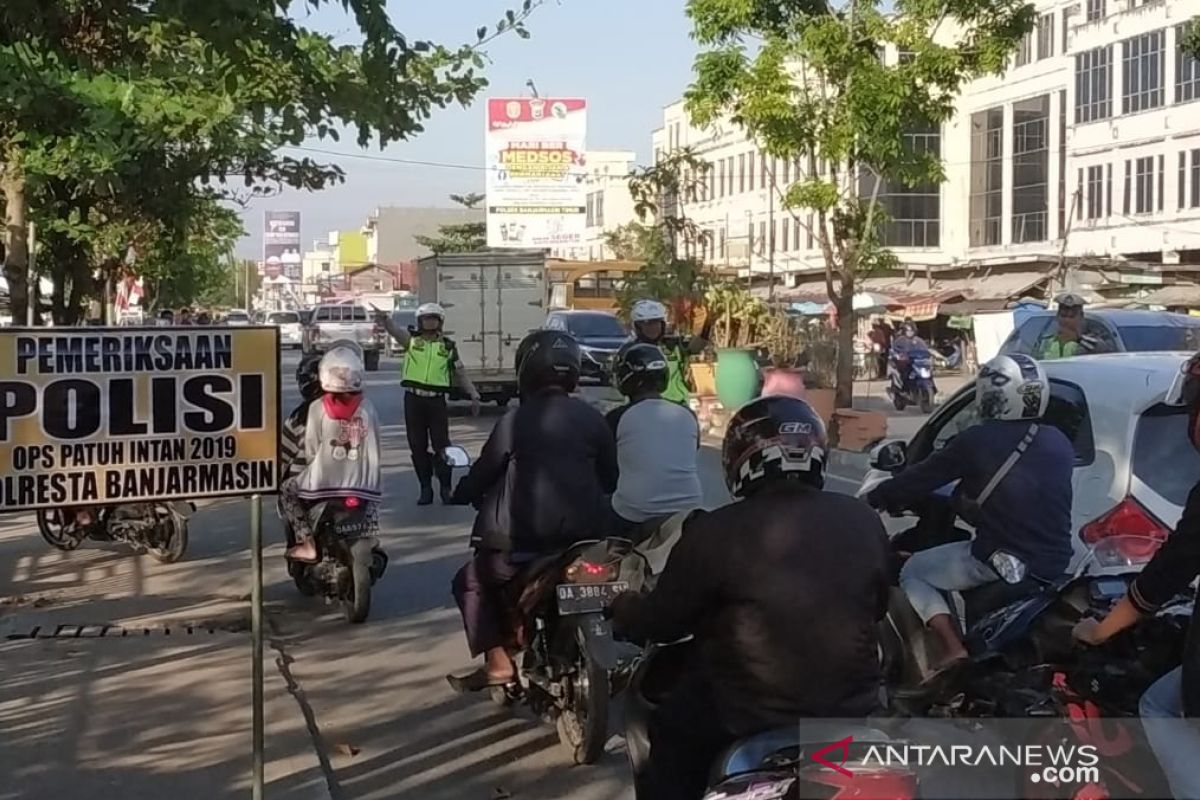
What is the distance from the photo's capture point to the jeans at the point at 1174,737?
385 cm

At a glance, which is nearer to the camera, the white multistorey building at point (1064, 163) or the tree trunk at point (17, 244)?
the tree trunk at point (17, 244)

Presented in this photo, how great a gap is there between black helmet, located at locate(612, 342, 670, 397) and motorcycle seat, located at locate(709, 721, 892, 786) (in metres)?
3.70

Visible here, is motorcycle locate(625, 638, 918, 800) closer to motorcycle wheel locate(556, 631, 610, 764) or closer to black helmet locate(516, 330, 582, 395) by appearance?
motorcycle wheel locate(556, 631, 610, 764)

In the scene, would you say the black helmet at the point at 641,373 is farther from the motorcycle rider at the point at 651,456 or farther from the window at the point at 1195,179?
the window at the point at 1195,179

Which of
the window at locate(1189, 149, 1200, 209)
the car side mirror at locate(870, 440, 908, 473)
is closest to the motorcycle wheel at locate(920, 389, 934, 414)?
the window at locate(1189, 149, 1200, 209)

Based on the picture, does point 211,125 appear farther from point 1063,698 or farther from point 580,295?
point 580,295

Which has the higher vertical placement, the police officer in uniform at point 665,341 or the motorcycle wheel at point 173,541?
the police officer in uniform at point 665,341

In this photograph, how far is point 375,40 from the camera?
6.57 metres

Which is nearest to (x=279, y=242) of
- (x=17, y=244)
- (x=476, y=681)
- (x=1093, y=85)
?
(x=1093, y=85)

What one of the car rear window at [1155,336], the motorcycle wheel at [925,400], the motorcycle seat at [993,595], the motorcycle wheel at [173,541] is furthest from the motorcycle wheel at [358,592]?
the motorcycle wheel at [925,400]

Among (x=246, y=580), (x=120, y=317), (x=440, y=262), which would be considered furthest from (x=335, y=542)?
(x=120, y=317)

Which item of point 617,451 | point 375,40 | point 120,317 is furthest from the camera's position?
point 120,317

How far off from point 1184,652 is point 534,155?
145ft

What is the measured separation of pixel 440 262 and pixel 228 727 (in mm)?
23678
